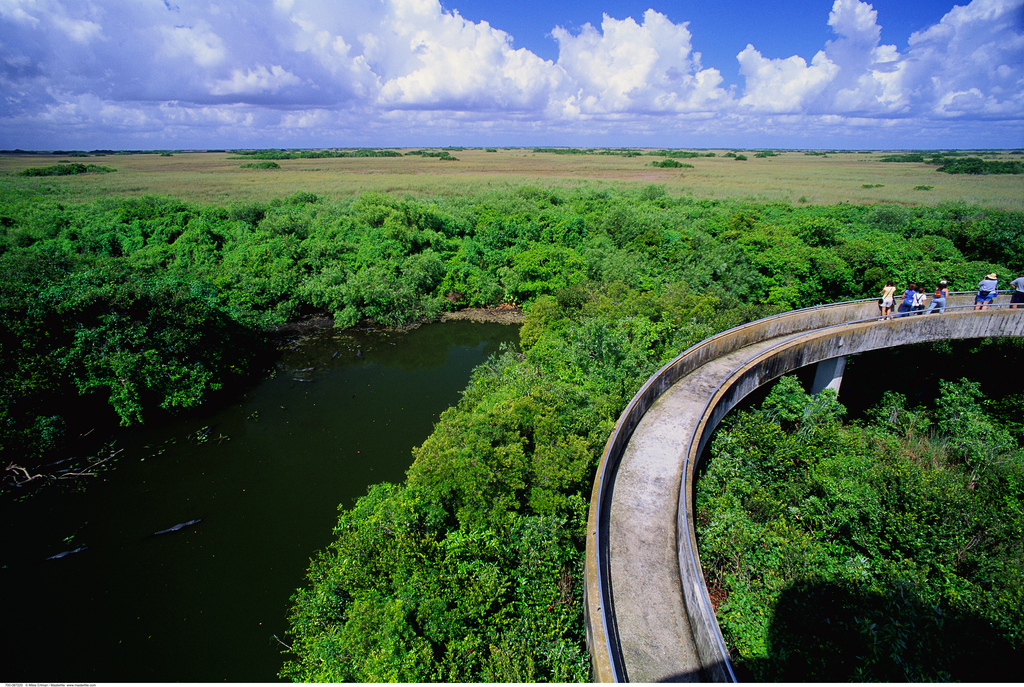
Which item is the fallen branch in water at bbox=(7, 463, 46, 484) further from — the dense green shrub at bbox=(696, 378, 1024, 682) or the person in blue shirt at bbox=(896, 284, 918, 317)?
the person in blue shirt at bbox=(896, 284, 918, 317)

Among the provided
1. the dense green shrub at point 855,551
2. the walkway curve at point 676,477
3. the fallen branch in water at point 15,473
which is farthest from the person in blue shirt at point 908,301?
the fallen branch in water at point 15,473

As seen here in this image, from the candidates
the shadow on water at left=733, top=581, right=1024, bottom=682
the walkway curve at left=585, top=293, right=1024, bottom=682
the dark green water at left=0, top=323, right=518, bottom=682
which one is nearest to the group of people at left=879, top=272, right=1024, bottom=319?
the walkway curve at left=585, top=293, right=1024, bottom=682

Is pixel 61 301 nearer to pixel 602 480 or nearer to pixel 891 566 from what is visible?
pixel 602 480

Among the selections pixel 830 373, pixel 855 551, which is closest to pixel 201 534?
pixel 855 551

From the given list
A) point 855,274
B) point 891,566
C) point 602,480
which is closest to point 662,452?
point 602,480

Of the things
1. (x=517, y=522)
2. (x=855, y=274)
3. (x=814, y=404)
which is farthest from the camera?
(x=855, y=274)

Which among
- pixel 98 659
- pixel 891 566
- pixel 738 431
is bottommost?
pixel 98 659

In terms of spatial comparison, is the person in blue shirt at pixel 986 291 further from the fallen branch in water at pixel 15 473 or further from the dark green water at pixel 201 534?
the fallen branch in water at pixel 15 473

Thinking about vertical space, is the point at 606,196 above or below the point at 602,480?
above

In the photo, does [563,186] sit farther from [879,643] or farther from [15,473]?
→ [879,643]
